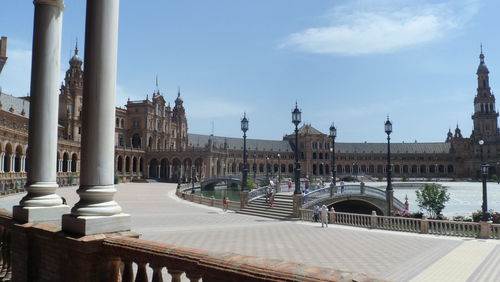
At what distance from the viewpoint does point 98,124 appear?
214 inches

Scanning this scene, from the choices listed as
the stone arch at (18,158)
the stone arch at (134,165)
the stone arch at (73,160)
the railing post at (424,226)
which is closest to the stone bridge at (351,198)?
the railing post at (424,226)

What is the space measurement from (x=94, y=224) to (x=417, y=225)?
20.8 metres

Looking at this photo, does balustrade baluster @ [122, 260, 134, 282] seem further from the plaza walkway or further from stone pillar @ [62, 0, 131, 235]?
the plaza walkway

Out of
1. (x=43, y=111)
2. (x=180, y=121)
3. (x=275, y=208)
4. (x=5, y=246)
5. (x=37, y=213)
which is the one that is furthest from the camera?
(x=180, y=121)

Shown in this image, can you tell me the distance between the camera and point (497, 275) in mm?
12023

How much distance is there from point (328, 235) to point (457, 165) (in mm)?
138168

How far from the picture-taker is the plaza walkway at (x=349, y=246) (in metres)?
12.5

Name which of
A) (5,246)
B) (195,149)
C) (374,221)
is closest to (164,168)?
(195,149)

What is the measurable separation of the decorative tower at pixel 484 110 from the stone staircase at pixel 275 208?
127586 millimetres

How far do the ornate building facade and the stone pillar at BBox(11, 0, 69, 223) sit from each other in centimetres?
4003

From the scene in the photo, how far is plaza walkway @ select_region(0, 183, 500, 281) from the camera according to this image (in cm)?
1249

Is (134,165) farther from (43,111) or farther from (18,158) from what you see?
(43,111)

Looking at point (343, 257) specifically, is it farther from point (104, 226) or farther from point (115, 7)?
point (115, 7)

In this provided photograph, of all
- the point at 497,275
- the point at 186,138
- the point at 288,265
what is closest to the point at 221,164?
the point at 186,138
